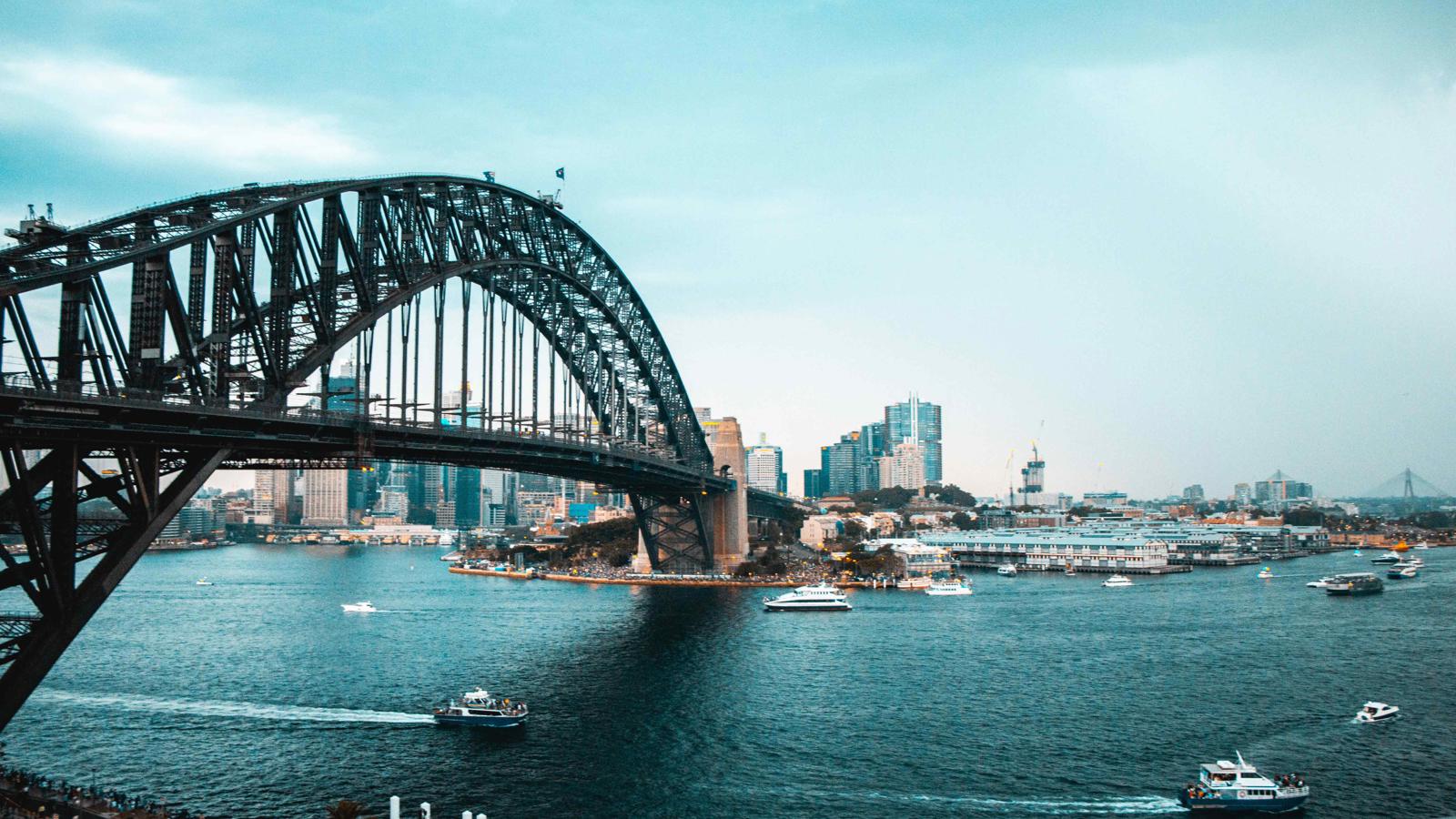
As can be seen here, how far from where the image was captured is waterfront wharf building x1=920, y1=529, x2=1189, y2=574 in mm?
124500

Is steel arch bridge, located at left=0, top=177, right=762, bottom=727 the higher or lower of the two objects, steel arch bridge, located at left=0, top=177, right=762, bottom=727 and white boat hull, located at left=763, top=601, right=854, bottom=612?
the higher

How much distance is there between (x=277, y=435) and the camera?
1416 inches

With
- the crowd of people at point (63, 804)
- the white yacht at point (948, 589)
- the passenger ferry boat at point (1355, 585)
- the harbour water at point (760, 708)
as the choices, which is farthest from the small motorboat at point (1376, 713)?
the passenger ferry boat at point (1355, 585)

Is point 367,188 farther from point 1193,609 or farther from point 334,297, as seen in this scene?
point 1193,609

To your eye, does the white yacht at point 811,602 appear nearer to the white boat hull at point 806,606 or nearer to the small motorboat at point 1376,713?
the white boat hull at point 806,606

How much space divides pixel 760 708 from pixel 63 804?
25393mm

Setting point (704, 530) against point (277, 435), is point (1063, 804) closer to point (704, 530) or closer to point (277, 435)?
point (277, 435)

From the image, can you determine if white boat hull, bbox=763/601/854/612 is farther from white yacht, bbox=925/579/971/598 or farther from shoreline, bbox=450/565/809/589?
shoreline, bbox=450/565/809/589

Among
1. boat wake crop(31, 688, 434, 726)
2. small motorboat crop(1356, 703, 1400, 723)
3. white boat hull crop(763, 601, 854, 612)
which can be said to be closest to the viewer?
small motorboat crop(1356, 703, 1400, 723)

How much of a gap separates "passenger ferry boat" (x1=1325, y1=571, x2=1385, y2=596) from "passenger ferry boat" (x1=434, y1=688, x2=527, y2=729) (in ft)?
250

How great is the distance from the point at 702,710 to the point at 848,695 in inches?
268

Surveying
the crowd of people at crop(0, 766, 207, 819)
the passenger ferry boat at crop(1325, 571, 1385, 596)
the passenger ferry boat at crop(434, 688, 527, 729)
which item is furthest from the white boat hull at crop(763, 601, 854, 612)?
the crowd of people at crop(0, 766, 207, 819)

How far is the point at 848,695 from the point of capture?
47.0 m

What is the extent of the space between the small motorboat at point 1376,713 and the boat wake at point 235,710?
3575 centimetres
